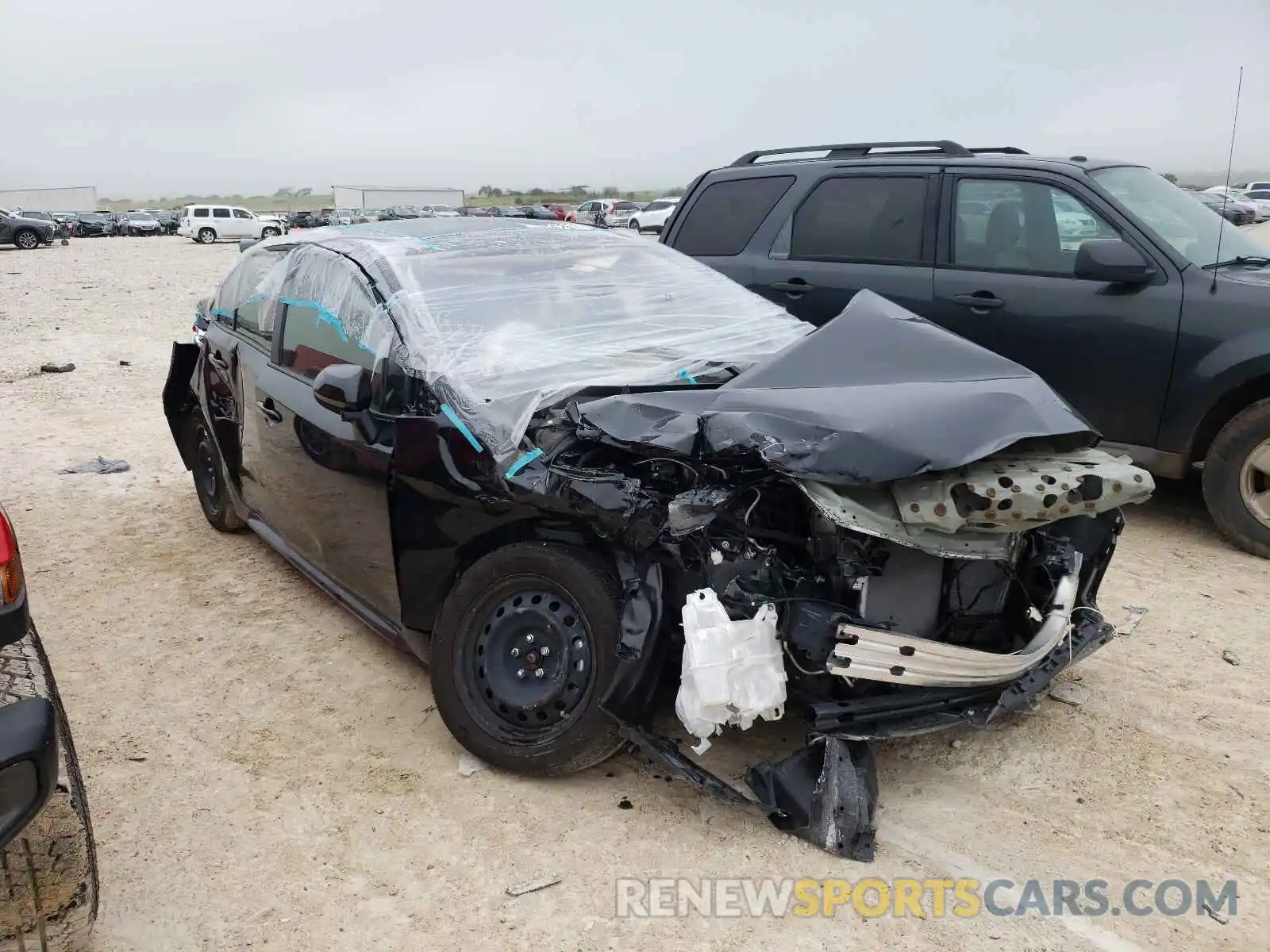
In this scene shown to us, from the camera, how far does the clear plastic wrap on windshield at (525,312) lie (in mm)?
3234

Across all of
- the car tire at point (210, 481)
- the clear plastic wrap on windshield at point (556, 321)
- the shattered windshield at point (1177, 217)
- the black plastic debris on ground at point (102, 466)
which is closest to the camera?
the clear plastic wrap on windshield at point (556, 321)

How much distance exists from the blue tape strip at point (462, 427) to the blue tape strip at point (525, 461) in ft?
0.47

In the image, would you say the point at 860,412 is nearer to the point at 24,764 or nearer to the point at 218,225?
the point at 24,764

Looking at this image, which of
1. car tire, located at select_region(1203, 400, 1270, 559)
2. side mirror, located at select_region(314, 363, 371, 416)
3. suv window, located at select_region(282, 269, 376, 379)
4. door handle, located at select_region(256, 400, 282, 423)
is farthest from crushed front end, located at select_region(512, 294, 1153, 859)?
car tire, located at select_region(1203, 400, 1270, 559)

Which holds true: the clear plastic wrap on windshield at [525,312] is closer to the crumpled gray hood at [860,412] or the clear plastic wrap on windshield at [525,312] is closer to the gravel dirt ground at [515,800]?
the crumpled gray hood at [860,412]

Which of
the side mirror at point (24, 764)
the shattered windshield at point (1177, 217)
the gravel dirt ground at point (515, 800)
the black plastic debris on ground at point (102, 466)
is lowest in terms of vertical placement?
the gravel dirt ground at point (515, 800)

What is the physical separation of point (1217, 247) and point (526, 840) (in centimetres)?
464

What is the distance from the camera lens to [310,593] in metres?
4.64

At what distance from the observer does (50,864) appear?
2.51m

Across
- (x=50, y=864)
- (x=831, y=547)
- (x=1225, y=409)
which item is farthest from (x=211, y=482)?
(x=1225, y=409)

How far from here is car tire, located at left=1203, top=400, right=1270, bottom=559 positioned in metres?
4.71

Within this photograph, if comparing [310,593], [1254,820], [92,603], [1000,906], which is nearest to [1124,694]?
[1254,820]

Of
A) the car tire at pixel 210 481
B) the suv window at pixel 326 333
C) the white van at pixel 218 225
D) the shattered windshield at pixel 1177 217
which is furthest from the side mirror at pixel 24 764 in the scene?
the white van at pixel 218 225

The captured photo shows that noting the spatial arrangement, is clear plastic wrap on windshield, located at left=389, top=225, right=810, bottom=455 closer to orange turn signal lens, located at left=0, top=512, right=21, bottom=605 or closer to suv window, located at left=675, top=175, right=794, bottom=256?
orange turn signal lens, located at left=0, top=512, right=21, bottom=605
